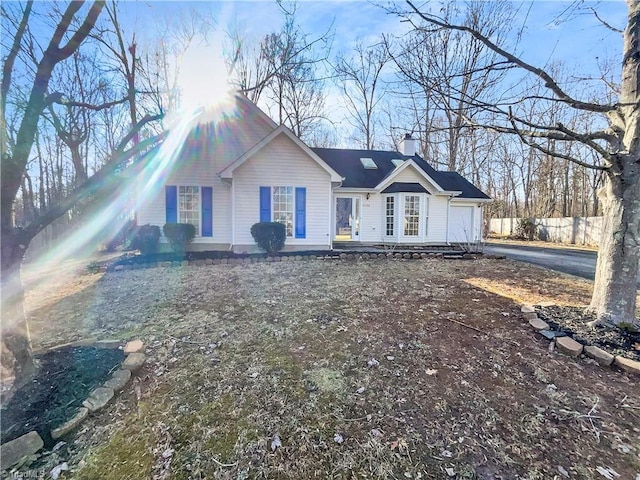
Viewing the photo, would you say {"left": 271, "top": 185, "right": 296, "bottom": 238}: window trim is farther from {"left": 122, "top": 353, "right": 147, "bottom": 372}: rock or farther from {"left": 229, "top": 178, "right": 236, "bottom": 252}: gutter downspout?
{"left": 122, "top": 353, "right": 147, "bottom": 372}: rock

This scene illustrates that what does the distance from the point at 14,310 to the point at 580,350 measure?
5.89 m

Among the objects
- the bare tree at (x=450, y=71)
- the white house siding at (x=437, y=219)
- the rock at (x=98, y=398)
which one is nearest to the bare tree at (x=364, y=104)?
the white house siding at (x=437, y=219)

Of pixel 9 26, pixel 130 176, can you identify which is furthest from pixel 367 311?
pixel 130 176

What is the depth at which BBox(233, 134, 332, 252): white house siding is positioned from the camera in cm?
1073

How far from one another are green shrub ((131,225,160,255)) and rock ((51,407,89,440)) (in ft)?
28.9

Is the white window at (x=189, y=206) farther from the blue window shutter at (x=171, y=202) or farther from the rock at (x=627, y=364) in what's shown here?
the rock at (x=627, y=364)

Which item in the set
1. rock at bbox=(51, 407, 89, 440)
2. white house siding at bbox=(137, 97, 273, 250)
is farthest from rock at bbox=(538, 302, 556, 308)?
white house siding at bbox=(137, 97, 273, 250)

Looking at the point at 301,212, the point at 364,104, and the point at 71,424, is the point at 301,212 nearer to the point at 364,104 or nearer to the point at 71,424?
the point at 71,424

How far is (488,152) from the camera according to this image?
22594mm

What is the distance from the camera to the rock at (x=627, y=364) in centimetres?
309

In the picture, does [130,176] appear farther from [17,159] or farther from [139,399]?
[139,399]

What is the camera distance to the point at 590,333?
12.3ft

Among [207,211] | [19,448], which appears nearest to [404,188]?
[207,211]

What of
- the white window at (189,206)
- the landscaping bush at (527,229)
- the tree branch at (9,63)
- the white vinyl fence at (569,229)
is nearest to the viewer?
the tree branch at (9,63)
